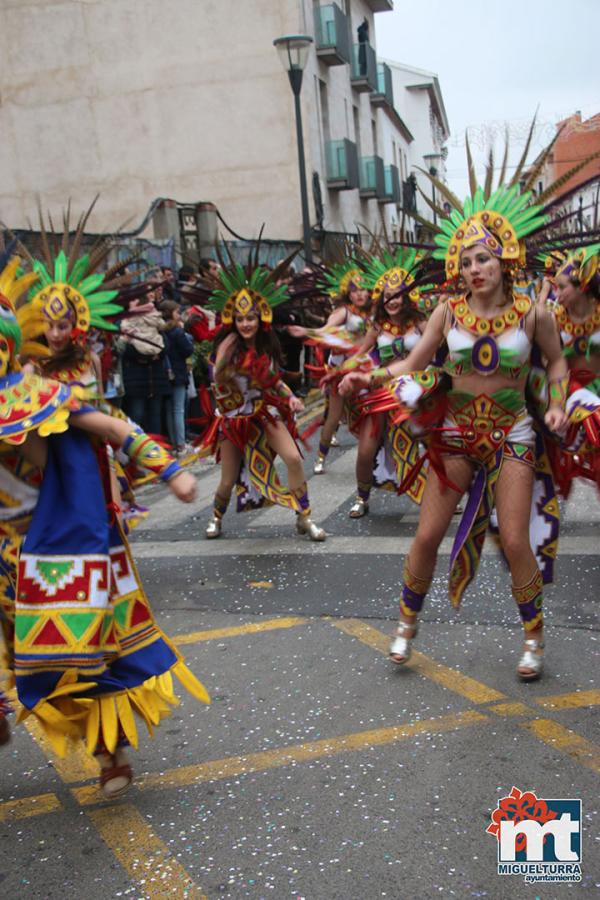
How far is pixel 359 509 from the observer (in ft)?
26.3

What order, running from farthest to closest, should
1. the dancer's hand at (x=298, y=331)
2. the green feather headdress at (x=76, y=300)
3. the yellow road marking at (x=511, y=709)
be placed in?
1. the dancer's hand at (x=298, y=331)
2. the green feather headdress at (x=76, y=300)
3. the yellow road marking at (x=511, y=709)

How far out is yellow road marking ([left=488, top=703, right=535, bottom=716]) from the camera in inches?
158

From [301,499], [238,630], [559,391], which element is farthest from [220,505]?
[559,391]

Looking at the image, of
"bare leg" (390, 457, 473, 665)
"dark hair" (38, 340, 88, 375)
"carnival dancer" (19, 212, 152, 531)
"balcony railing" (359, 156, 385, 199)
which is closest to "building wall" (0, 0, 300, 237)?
"balcony railing" (359, 156, 385, 199)

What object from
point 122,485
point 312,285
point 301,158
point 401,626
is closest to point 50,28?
point 301,158

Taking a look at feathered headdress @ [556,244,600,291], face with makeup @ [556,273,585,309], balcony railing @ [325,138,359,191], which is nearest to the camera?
feathered headdress @ [556,244,600,291]

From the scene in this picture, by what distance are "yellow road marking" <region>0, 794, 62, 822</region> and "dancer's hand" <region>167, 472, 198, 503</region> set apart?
3.93 feet

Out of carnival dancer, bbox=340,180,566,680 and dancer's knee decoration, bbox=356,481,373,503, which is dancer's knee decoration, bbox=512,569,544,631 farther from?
dancer's knee decoration, bbox=356,481,373,503

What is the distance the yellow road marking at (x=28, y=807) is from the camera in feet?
11.4

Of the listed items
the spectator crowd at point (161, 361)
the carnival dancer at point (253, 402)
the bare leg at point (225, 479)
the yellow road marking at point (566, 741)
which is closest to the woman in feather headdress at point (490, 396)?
the yellow road marking at point (566, 741)

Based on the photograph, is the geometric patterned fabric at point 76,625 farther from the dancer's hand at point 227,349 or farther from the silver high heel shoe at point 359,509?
the silver high heel shoe at point 359,509

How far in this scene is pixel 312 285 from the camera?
900 centimetres

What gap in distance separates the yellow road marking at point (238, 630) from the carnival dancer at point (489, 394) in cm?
113

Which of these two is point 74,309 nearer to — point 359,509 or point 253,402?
point 253,402
